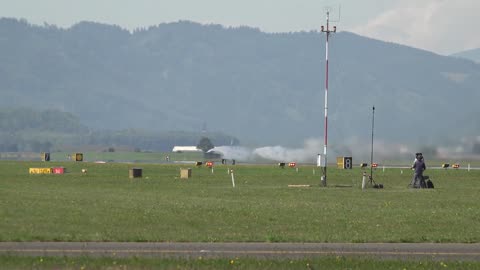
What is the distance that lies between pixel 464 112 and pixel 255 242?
77708mm

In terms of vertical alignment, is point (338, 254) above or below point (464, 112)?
below

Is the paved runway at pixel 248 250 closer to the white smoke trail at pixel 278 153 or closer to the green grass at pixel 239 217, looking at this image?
the green grass at pixel 239 217

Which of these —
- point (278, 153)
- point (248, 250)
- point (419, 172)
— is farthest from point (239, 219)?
point (278, 153)

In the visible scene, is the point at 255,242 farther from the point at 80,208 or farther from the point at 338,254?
the point at 80,208

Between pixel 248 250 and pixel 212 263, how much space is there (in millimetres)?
3631

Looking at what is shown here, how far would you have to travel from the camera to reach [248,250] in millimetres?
30078

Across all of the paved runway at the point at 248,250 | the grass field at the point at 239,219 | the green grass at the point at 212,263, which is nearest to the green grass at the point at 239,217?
the grass field at the point at 239,219

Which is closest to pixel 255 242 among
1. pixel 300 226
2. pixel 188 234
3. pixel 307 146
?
pixel 188 234

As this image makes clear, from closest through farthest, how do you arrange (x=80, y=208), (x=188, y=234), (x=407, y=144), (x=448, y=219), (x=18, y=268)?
(x=18, y=268) → (x=188, y=234) → (x=448, y=219) → (x=80, y=208) → (x=407, y=144)

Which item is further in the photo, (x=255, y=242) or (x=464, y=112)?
(x=464, y=112)

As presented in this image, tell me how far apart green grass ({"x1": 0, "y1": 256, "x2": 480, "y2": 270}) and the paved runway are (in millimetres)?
1268

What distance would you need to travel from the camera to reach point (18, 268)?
25641mm

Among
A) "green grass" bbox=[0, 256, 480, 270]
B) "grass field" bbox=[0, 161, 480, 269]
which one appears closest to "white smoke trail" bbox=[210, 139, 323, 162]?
"grass field" bbox=[0, 161, 480, 269]

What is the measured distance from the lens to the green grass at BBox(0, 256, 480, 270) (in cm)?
2594
